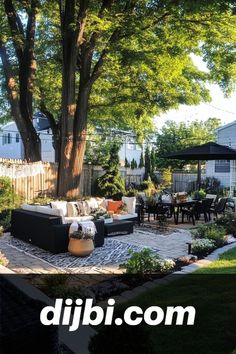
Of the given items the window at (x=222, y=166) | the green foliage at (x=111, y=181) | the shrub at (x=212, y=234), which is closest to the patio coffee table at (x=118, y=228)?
the shrub at (x=212, y=234)

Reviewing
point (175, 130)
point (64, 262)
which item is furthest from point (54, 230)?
point (175, 130)

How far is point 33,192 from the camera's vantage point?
47.8 feet

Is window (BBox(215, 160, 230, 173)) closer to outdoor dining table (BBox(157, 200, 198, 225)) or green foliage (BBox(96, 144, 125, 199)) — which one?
green foliage (BBox(96, 144, 125, 199))

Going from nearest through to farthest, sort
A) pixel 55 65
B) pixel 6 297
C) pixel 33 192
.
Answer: pixel 6 297, pixel 33 192, pixel 55 65

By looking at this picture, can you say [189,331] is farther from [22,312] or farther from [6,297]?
[6,297]

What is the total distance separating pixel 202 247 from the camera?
25.2 ft

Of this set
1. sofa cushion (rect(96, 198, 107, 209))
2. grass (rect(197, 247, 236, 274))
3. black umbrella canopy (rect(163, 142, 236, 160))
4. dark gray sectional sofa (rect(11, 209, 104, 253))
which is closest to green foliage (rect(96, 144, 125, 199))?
black umbrella canopy (rect(163, 142, 236, 160))

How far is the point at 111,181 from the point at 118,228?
8.28 m

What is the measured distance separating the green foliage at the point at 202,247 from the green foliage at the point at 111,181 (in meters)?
9.55

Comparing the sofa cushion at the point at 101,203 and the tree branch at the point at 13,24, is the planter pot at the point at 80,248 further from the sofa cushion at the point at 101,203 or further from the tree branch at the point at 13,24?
the tree branch at the point at 13,24

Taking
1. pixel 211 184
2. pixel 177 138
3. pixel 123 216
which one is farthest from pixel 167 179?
pixel 123 216

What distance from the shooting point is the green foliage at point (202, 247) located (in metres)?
7.58

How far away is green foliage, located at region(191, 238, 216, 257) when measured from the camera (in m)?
7.58

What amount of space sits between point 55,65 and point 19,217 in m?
10.2
